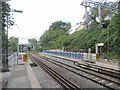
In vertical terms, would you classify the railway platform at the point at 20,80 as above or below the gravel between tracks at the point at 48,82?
above

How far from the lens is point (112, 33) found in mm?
39094

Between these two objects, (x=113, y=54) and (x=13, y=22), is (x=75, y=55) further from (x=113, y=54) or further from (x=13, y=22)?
(x=13, y=22)

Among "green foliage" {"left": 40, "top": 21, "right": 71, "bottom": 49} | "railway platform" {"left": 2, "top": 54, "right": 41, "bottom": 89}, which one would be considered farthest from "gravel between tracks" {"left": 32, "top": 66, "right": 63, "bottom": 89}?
"green foliage" {"left": 40, "top": 21, "right": 71, "bottom": 49}

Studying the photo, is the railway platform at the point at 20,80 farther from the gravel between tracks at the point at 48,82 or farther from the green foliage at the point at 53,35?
the green foliage at the point at 53,35

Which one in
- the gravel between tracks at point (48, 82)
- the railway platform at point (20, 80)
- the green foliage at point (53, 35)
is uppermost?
the green foliage at point (53, 35)

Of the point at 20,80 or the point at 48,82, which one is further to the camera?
the point at 20,80

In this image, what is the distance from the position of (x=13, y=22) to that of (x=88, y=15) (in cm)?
4010

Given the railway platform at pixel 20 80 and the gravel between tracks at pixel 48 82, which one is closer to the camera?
the railway platform at pixel 20 80

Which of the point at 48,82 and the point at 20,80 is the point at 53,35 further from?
the point at 48,82

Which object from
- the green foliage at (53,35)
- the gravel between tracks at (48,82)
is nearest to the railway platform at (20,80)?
the gravel between tracks at (48,82)

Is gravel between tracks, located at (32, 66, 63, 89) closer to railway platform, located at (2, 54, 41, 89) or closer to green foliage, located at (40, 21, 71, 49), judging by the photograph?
railway platform, located at (2, 54, 41, 89)

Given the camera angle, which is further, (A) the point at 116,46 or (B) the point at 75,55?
(B) the point at 75,55

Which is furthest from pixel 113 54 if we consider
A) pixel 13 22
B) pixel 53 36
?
pixel 53 36

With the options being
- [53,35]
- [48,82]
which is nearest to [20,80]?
[48,82]
